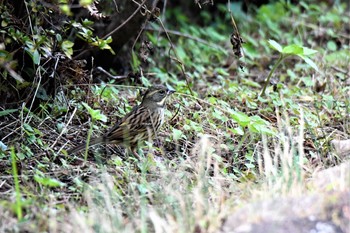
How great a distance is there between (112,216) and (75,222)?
230 millimetres

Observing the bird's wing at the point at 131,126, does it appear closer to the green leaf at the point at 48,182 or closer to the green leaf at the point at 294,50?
the green leaf at the point at 48,182

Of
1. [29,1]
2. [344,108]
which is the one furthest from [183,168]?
[344,108]

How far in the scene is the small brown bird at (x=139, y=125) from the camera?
20.3ft

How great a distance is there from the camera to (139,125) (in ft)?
20.7

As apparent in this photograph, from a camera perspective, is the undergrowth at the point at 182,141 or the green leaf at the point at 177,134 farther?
the green leaf at the point at 177,134

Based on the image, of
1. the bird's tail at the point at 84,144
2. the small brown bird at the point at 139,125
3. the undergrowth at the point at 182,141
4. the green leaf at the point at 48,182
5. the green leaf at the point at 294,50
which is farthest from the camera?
the green leaf at the point at 294,50

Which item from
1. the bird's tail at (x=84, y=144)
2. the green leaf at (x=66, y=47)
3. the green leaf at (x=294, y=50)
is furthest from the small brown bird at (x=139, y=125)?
the green leaf at (x=294, y=50)

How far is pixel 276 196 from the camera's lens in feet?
15.3

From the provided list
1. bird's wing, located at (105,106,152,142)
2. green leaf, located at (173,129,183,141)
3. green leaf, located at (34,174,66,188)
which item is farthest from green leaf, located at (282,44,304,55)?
green leaf, located at (34,174,66,188)

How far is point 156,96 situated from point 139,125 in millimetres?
422

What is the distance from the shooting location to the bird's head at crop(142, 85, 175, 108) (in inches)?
258

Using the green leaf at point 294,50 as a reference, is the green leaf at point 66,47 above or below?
above

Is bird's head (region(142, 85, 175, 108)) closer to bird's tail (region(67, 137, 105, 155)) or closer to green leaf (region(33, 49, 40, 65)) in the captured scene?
bird's tail (region(67, 137, 105, 155))

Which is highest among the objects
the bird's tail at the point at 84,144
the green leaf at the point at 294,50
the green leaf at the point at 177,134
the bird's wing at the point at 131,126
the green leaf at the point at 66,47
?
the green leaf at the point at 66,47
